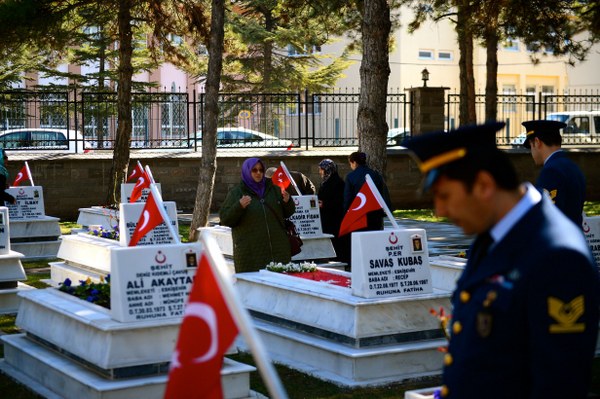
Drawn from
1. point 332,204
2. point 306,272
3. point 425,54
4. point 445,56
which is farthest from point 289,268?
point 445,56

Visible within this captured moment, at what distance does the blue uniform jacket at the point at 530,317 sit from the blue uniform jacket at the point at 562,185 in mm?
4839

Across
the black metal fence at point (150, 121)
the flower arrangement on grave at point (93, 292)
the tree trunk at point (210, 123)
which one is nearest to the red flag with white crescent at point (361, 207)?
the flower arrangement on grave at point (93, 292)

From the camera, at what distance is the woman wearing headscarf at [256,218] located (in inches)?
437

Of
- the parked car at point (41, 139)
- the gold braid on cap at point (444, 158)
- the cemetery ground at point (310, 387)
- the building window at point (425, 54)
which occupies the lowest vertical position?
the cemetery ground at point (310, 387)

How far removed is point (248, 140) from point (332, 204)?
12842 mm

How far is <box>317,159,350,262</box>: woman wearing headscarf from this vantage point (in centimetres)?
1507

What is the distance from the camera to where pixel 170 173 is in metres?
26.6

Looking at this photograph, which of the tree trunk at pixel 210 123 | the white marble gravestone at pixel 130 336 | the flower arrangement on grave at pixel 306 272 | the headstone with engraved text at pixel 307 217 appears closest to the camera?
the white marble gravestone at pixel 130 336

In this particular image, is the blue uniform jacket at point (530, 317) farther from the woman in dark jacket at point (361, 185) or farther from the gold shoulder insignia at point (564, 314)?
the woman in dark jacket at point (361, 185)

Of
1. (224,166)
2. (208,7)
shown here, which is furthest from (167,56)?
(224,166)

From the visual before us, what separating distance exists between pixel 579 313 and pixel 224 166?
24178 mm

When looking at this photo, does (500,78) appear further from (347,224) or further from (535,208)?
(535,208)

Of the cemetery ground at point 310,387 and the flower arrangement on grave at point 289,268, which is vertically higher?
the flower arrangement on grave at point 289,268

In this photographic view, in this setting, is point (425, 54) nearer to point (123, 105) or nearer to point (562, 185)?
point (123, 105)
